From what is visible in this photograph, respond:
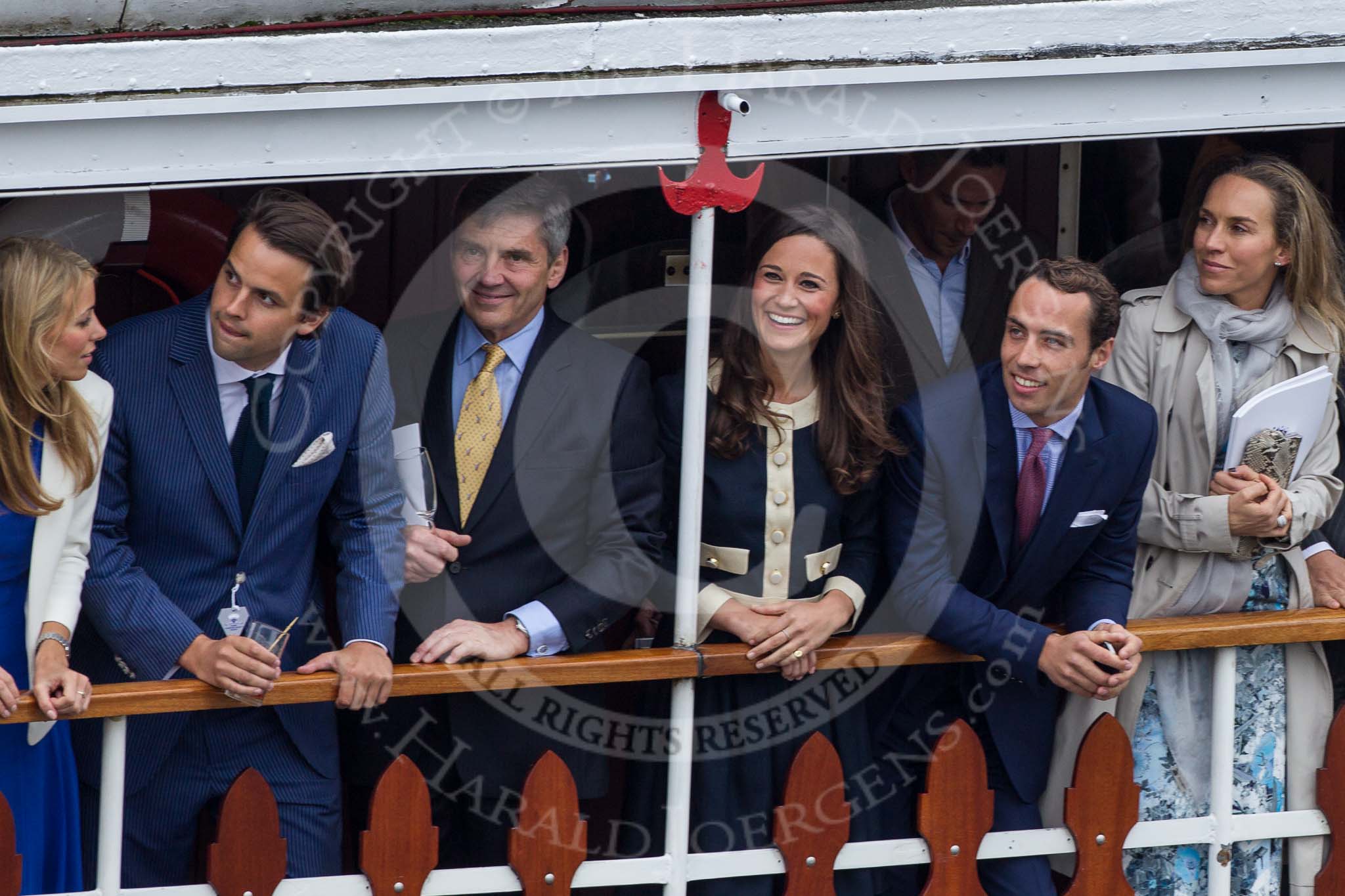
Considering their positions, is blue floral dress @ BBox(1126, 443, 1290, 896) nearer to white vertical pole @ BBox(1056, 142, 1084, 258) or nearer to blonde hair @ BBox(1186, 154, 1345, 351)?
blonde hair @ BBox(1186, 154, 1345, 351)

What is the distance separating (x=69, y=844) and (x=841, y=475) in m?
1.80

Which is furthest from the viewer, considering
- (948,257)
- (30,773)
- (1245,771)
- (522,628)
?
(948,257)

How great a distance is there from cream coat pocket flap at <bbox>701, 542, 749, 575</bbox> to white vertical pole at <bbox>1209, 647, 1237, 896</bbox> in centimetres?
110

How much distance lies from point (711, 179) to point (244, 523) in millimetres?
1180

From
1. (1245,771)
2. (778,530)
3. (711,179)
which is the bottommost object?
(1245,771)

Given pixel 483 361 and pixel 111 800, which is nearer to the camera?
pixel 111 800

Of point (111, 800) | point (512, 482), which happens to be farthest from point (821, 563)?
point (111, 800)

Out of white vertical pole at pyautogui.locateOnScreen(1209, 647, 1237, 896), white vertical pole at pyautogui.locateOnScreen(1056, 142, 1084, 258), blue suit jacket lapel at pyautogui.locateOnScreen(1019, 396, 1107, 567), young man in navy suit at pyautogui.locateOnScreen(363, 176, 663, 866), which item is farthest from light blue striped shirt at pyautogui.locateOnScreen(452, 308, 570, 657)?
white vertical pole at pyautogui.locateOnScreen(1056, 142, 1084, 258)

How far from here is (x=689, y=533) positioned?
340 centimetres

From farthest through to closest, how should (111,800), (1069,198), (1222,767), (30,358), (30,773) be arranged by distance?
(1069,198)
(1222,767)
(30,773)
(111,800)
(30,358)

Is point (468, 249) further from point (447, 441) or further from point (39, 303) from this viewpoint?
point (39, 303)

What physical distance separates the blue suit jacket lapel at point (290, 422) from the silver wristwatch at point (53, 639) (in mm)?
416

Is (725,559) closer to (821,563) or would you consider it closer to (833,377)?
(821,563)

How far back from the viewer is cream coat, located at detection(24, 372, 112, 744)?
10.3 ft
